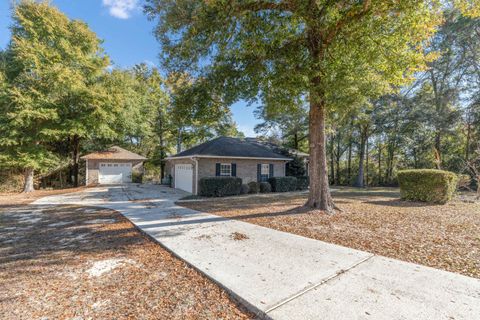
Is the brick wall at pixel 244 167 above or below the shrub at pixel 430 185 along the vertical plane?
above

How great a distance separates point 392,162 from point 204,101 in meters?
22.9

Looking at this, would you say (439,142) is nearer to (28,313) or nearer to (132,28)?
(132,28)

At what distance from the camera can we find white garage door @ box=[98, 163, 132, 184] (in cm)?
2111

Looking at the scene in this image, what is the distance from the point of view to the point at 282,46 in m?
8.05

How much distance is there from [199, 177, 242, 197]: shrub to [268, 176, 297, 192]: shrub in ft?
9.43

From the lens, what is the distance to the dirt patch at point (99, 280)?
2826 millimetres

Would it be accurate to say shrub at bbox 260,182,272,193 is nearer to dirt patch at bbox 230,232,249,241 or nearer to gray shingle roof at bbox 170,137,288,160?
gray shingle roof at bbox 170,137,288,160

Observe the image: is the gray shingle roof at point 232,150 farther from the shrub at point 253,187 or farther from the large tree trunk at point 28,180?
the large tree trunk at point 28,180

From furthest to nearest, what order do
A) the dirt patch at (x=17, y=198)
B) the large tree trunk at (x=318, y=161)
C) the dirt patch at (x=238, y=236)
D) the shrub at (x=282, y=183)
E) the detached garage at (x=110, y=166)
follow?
1. the detached garage at (x=110, y=166)
2. the shrub at (x=282, y=183)
3. the dirt patch at (x=17, y=198)
4. the large tree trunk at (x=318, y=161)
5. the dirt patch at (x=238, y=236)

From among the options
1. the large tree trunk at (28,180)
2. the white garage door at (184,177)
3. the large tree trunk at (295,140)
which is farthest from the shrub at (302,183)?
the large tree trunk at (28,180)

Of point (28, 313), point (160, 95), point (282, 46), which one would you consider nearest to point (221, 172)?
point (282, 46)

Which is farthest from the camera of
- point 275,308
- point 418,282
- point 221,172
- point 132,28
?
point 221,172

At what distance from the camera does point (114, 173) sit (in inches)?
851

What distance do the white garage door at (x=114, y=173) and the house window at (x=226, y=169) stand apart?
12467 mm
